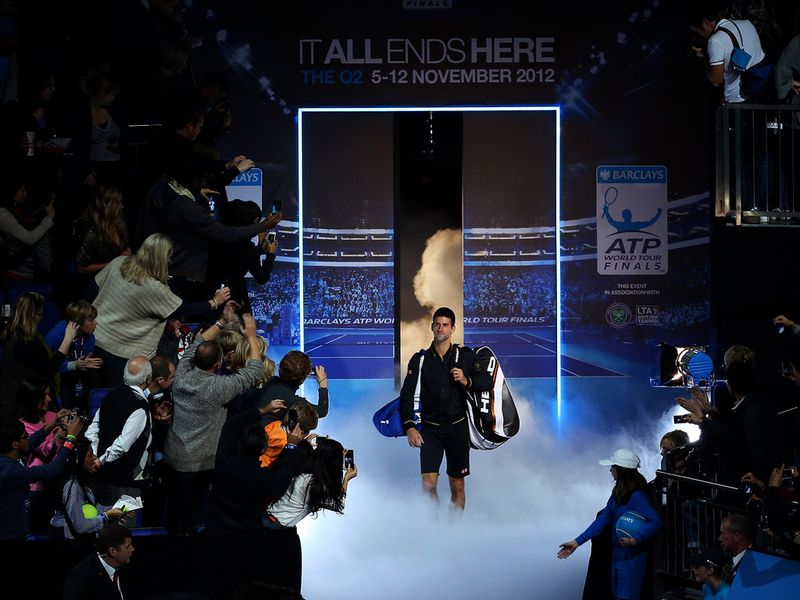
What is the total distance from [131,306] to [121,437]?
1220 millimetres

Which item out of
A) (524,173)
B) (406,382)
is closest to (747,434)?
(406,382)

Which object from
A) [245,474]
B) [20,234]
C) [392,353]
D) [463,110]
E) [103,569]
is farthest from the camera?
[463,110]

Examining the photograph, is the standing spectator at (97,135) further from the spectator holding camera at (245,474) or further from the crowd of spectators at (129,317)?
the spectator holding camera at (245,474)

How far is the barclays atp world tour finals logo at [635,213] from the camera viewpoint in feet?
30.6

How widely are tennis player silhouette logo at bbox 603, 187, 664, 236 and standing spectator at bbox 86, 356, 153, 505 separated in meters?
4.50

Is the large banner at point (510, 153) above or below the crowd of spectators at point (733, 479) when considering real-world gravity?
above

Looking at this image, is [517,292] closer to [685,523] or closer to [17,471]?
[685,523]

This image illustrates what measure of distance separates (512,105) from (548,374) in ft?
7.47

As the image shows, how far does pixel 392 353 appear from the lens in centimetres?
934

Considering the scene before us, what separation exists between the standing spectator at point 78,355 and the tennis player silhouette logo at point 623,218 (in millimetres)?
4378

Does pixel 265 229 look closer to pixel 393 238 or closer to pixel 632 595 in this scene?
pixel 393 238

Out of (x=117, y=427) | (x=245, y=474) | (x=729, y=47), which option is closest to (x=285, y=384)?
(x=245, y=474)

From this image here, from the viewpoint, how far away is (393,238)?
9.37 metres

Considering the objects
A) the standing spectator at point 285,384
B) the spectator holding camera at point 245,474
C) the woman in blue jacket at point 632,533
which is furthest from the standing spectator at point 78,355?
the woman in blue jacket at point 632,533
